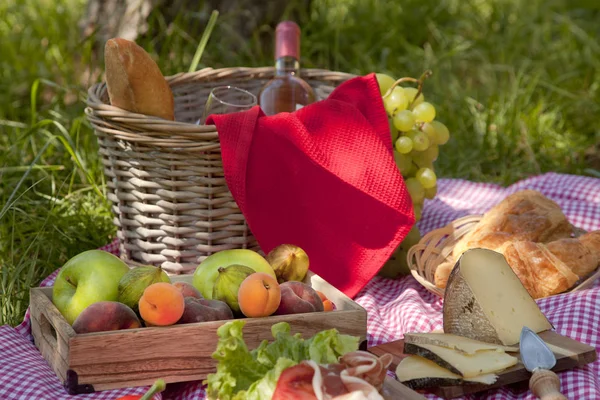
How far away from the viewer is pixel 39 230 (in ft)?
7.50

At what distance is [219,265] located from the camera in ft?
5.85

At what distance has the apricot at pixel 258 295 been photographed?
1570 millimetres

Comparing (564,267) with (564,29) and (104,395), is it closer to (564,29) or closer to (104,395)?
(104,395)

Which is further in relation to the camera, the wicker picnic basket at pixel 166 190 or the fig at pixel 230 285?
the wicker picnic basket at pixel 166 190

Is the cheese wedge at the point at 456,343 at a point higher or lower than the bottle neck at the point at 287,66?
lower

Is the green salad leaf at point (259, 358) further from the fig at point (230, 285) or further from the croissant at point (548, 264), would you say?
the croissant at point (548, 264)

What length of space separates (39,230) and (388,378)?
1.28 meters

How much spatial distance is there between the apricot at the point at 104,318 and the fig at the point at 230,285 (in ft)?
0.62

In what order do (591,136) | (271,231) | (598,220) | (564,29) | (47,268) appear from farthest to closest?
(564,29) → (591,136) → (598,220) → (47,268) → (271,231)

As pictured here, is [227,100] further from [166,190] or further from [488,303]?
[488,303]

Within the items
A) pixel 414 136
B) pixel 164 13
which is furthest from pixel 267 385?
pixel 164 13

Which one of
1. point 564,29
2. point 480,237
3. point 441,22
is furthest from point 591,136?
point 480,237

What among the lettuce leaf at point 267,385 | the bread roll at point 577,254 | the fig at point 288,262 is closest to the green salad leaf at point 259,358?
the lettuce leaf at point 267,385

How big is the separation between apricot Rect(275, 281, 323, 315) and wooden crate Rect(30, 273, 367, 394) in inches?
1.2
